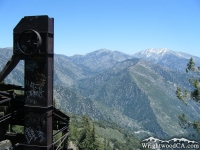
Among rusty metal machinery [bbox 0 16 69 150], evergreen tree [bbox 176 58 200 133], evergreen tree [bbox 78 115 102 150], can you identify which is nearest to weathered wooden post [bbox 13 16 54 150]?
rusty metal machinery [bbox 0 16 69 150]

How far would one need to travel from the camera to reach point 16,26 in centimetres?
697

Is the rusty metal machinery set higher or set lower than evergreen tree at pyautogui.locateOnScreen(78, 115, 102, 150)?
higher

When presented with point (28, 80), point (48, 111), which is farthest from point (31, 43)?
point (48, 111)

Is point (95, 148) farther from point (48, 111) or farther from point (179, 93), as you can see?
point (48, 111)

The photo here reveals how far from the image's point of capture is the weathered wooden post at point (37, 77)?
6.62m

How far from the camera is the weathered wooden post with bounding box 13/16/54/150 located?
6.62 metres

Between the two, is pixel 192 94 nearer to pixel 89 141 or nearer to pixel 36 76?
pixel 36 76

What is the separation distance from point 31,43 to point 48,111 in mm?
2045

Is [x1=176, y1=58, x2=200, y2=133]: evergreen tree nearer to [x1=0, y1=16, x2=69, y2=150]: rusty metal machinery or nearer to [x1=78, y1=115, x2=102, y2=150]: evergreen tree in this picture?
[x1=0, y1=16, x2=69, y2=150]: rusty metal machinery

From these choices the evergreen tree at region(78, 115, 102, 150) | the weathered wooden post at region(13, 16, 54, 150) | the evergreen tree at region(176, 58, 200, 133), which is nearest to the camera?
the weathered wooden post at region(13, 16, 54, 150)

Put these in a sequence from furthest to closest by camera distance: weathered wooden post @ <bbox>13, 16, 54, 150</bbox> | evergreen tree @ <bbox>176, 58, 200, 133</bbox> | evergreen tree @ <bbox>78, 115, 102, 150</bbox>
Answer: evergreen tree @ <bbox>78, 115, 102, 150</bbox>, evergreen tree @ <bbox>176, 58, 200, 133</bbox>, weathered wooden post @ <bbox>13, 16, 54, 150</bbox>

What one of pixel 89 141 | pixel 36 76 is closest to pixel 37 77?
pixel 36 76

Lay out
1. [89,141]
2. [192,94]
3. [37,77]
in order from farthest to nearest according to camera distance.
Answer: [89,141]
[192,94]
[37,77]

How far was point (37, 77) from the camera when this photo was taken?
6.70m
